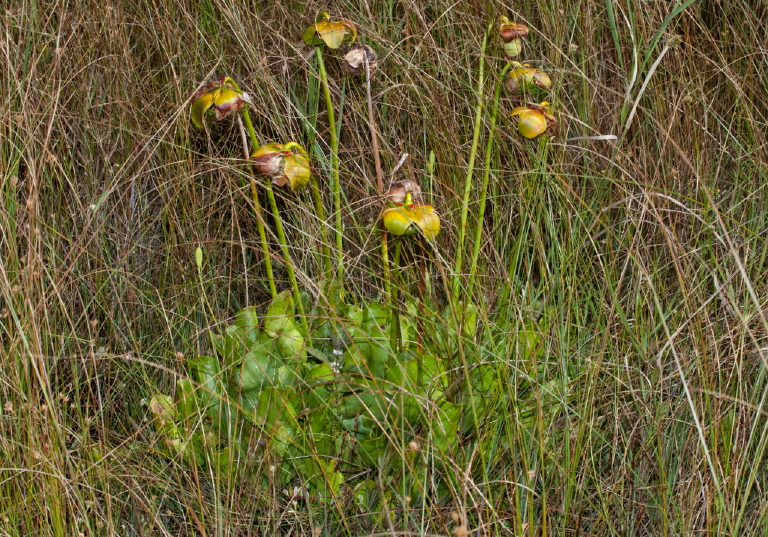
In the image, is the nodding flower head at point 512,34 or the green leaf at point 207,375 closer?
the green leaf at point 207,375

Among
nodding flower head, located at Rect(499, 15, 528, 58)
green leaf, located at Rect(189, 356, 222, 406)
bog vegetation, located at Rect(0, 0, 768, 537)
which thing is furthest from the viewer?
nodding flower head, located at Rect(499, 15, 528, 58)

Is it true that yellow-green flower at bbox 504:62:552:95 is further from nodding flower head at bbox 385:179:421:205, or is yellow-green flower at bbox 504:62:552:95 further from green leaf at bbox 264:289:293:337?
green leaf at bbox 264:289:293:337

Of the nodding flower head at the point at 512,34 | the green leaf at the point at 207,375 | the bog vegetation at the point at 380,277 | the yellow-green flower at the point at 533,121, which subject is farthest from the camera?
the nodding flower head at the point at 512,34

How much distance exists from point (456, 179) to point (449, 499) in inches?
25.5

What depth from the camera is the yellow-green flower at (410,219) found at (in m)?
1.20

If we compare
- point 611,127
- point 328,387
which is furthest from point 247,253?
point 611,127

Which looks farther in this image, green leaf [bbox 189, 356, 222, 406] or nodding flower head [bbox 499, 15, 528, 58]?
nodding flower head [bbox 499, 15, 528, 58]

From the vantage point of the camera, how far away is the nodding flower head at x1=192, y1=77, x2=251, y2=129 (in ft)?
4.17

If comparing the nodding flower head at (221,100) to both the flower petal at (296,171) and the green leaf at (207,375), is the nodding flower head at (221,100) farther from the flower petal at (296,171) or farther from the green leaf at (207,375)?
the green leaf at (207,375)

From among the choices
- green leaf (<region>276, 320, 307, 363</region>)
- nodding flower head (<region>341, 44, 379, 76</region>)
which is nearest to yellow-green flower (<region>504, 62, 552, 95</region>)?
nodding flower head (<region>341, 44, 379, 76</region>)

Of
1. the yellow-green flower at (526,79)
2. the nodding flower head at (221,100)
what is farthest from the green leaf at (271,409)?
the yellow-green flower at (526,79)

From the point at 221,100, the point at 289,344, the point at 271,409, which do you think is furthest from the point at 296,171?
the point at 271,409

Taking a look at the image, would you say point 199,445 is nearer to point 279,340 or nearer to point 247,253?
point 279,340

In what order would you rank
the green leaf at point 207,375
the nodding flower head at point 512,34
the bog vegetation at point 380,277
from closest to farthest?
the bog vegetation at point 380,277 → the green leaf at point 207,375 → the nodding flower head at point 512,34
